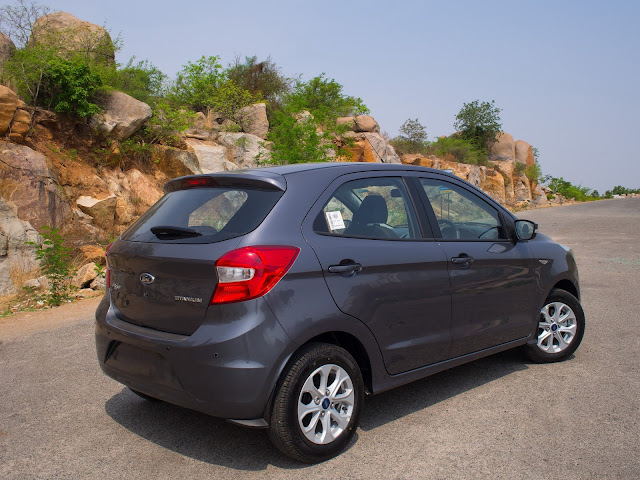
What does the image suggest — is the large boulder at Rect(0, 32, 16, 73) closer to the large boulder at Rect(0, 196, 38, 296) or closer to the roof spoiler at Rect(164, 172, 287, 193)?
the large boulder at Rect(0, 196, 38, 296)

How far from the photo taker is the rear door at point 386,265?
3.65m

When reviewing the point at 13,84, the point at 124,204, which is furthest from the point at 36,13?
the point at 124,204

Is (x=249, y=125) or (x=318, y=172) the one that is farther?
(x=249, y=125)

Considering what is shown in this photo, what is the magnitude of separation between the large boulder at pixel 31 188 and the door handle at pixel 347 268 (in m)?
11.8

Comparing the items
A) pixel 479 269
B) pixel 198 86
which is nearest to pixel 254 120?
pixel 198 86

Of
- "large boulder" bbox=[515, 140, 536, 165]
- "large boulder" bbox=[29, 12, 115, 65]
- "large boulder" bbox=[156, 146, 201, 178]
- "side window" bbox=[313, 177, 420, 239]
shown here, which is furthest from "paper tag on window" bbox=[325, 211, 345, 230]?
"large boulder" bbox=[515, 140, 536, 165]

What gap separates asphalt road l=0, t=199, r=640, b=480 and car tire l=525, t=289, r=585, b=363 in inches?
5.4

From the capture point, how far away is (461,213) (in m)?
4.79

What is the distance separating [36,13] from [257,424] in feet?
63.9

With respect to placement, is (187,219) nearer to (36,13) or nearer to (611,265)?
(611,265)

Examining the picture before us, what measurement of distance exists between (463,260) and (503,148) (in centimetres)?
4412

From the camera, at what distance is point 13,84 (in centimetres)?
1603

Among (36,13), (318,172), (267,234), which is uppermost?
(36,13)

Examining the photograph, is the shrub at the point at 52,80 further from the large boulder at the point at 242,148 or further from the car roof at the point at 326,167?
the car roof at the point at 326,167
